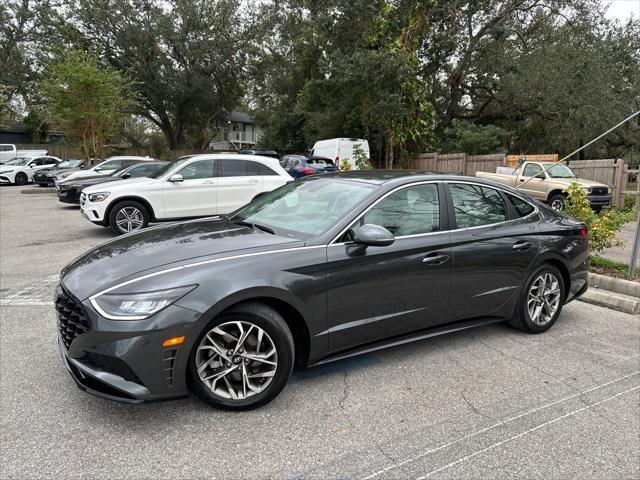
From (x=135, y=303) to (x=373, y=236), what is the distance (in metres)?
1.59

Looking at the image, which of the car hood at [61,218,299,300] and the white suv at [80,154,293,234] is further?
the white suv at [80,154,293,234]

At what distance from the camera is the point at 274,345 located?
3.15 m

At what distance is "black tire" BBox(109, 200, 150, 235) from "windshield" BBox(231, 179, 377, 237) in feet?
18.7

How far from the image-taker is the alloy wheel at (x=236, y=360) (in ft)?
9.92

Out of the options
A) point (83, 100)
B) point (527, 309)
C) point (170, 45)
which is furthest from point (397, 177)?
point (170, 45)

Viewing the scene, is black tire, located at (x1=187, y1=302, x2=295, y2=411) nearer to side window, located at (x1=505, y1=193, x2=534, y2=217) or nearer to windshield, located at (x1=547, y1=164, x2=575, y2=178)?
side window, located at (x1=505, y1=193, x2=534, y2=217)

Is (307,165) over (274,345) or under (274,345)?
over

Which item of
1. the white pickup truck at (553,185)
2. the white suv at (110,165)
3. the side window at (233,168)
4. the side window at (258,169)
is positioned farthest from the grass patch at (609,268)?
the white suv at (110,165)

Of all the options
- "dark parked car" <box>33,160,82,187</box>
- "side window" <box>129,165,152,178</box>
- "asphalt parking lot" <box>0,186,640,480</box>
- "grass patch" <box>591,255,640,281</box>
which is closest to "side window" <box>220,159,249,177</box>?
"side window" <box>129,165,152,178</box>

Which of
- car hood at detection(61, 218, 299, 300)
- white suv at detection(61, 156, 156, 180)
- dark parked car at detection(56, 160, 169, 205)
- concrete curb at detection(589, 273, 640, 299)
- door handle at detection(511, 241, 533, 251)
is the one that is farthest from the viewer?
white suv at detection(61, 156, 156, 180)

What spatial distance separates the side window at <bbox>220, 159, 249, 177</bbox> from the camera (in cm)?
1030

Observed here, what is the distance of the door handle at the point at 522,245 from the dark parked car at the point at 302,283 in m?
0.01

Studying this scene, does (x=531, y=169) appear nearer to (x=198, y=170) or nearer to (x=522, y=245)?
(x=198, y=170)

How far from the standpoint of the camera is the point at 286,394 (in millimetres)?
3420
